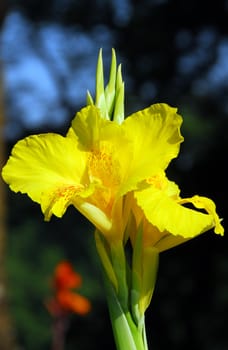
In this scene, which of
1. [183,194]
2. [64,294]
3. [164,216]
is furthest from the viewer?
[183,194]

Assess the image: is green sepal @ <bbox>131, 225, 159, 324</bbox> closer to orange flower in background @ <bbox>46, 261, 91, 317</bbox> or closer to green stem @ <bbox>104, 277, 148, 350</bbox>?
green stem @ <bbox>104, 277, 148, 350</bbox>

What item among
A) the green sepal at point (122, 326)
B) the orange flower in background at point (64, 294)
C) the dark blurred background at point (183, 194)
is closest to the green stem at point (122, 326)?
the green sepal at point (122, 326)

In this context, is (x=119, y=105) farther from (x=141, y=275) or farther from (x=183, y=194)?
(x=183, y=194)

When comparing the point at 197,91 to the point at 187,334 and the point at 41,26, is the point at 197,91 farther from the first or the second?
the point at 41,26

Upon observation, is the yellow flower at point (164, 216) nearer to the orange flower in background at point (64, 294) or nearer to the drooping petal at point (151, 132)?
the drooping petal at point (151, 132)

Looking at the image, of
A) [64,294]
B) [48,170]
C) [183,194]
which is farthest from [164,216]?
[183,194]

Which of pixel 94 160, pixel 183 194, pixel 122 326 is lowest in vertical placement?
pixel 183 194

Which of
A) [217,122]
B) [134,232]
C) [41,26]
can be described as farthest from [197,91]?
[134,232]
